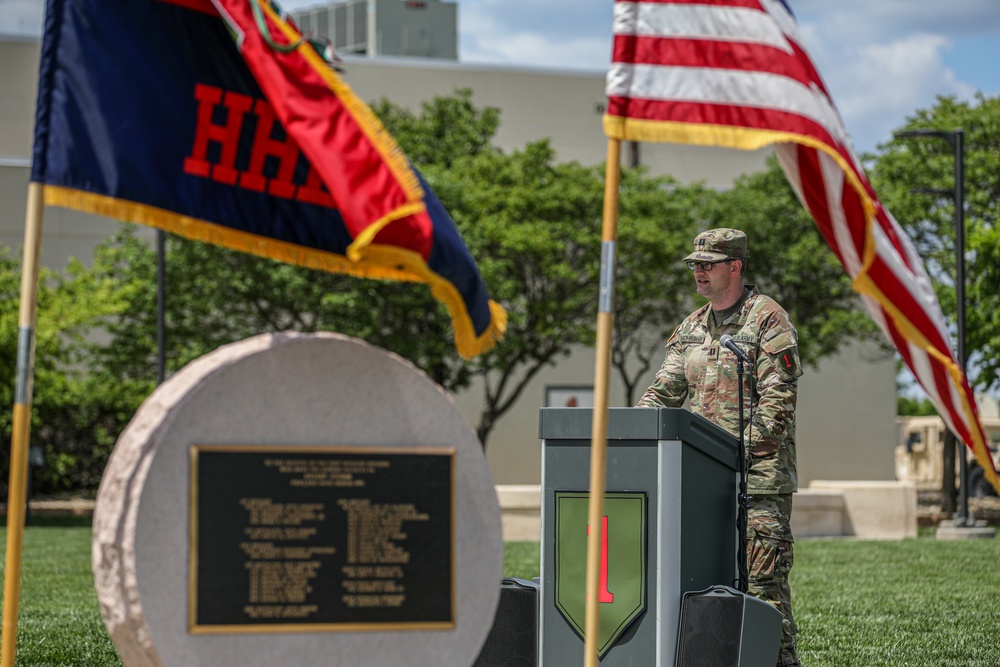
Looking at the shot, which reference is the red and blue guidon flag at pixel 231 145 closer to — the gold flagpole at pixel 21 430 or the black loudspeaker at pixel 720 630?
the gold flagpole at pixel 21 430

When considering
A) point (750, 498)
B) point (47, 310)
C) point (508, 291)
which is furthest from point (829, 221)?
point (47, 310)

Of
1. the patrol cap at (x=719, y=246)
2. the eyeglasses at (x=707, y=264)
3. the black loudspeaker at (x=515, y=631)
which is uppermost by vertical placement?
the patrol cap at (x=719, y=246)

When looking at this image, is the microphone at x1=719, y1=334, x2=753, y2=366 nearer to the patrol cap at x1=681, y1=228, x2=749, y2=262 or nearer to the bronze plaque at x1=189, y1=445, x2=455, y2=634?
the patrol cap at x1=681, y1=228, x2=749, y2=262

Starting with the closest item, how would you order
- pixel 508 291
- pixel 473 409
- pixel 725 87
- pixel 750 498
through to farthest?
pixel 725 87 < pixel 750 498 < pixel 508 291 < pixel 473 409

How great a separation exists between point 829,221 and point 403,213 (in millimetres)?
1607

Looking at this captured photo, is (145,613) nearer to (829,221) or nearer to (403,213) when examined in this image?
(403,213)

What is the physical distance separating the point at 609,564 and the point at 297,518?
1.70 meters

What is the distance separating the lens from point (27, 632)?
389 inches

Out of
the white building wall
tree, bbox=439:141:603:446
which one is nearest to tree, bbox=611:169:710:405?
tree, bbox=439:141:603:446

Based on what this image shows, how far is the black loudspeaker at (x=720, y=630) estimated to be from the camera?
642 cm

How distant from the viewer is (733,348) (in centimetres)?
693

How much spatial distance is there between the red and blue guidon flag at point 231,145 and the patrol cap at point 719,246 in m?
1.56

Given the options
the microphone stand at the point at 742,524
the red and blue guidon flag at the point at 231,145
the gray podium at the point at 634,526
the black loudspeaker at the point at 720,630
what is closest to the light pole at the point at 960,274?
the microphone stand at the point at 742,524

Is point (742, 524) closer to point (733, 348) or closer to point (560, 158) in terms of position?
point (733, 348)
